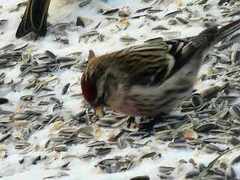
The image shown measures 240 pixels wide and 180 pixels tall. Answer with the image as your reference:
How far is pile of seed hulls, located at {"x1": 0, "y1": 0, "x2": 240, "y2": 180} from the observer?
4.00 metres

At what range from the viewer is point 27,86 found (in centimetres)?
489

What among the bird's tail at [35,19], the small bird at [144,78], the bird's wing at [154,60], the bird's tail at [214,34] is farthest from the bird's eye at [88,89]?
the bird's tail at [35,19]

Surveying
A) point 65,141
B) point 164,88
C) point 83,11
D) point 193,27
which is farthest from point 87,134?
point 83,11

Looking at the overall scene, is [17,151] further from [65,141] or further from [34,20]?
[34,20]

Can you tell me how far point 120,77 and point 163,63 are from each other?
239 mm

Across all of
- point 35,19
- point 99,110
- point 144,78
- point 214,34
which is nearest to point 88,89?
point 99,110

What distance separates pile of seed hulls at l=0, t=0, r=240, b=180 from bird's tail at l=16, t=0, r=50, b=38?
1.03 ft

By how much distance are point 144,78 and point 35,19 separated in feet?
5.14

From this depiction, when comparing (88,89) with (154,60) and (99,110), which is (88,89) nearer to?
(99,110)

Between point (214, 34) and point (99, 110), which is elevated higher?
point (214, 34)

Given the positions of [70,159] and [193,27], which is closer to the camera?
[70,159]

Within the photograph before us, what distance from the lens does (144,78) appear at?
4.20 m

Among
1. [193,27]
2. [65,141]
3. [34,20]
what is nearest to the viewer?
[65,141]

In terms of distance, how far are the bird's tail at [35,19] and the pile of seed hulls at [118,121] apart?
1.03 feet
